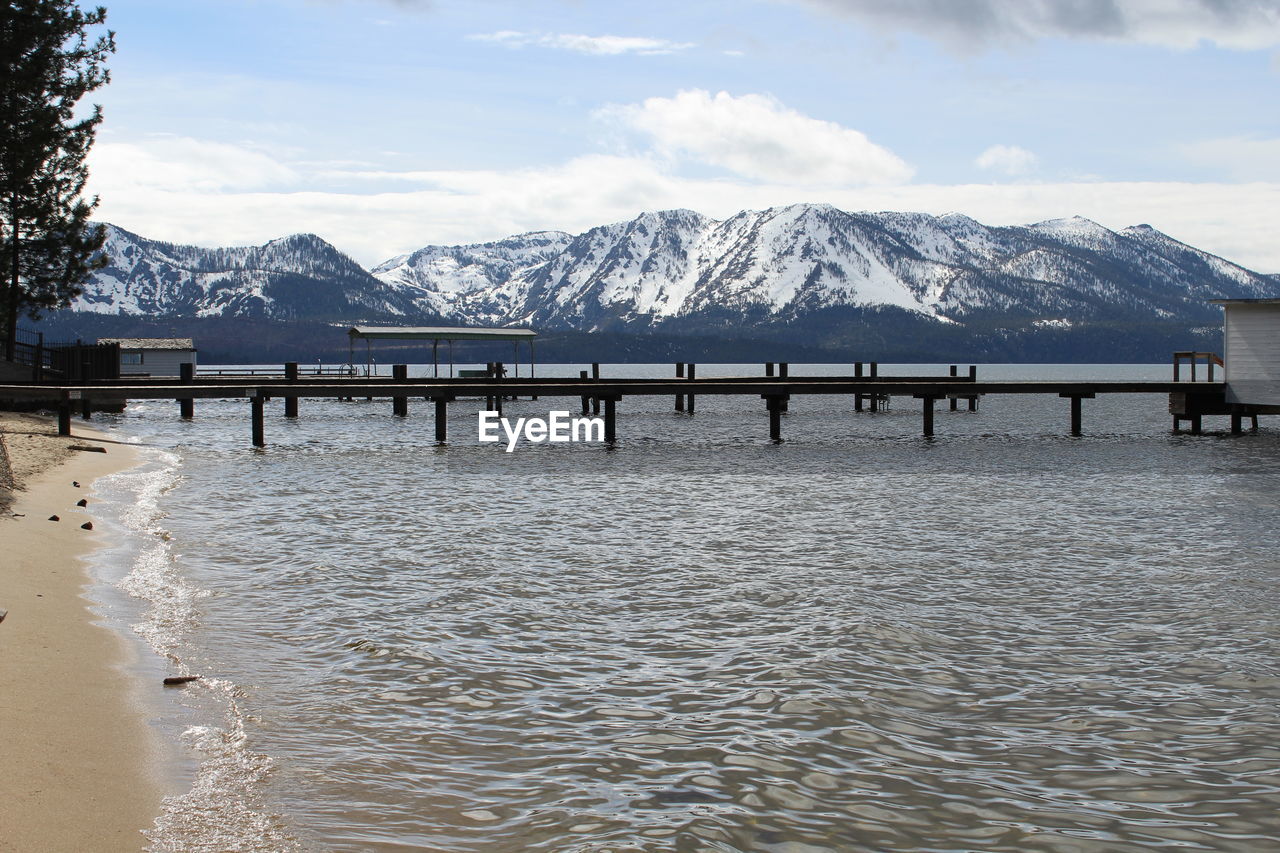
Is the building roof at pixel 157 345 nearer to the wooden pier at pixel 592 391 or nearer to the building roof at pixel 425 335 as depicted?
the building roof at pixel 425 335

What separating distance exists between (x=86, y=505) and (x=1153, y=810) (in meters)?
19.6

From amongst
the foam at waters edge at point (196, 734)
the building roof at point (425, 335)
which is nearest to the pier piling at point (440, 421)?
the building roof at point (425, 335)

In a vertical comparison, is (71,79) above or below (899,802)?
above

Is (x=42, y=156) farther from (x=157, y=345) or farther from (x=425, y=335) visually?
(x=157, y=345)

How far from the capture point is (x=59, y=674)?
9.48 m

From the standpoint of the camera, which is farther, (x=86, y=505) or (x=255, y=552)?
(x=86, y=505)

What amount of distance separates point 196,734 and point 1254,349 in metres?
46.6

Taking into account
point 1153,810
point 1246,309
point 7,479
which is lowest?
point 1153,810

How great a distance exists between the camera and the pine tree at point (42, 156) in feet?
148

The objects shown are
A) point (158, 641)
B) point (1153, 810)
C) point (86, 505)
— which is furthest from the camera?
point (86, 505)

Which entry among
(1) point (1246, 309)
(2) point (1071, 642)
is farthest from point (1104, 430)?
(2) point (1071, 642)

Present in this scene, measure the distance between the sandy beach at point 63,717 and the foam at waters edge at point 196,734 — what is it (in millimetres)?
224

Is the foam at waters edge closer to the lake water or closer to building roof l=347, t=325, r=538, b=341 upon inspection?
the lake water

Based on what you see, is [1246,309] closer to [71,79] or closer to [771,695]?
[771,695]
